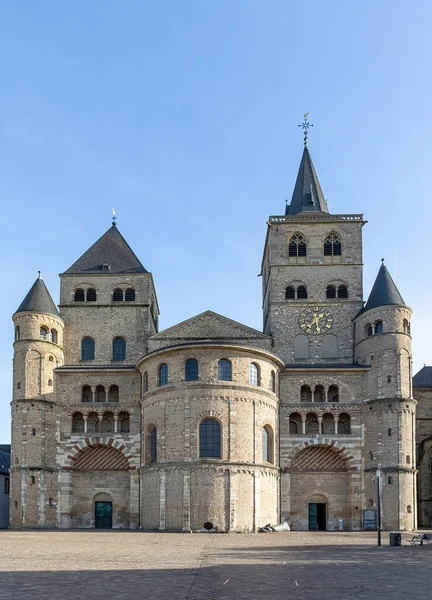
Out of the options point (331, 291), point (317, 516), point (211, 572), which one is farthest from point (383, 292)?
point (211, 572)

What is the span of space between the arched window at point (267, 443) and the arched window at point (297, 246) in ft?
54.1

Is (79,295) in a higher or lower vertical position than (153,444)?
higher

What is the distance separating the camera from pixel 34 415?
180ft

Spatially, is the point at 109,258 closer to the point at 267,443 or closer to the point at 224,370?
the point at 224,370

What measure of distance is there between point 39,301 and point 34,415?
8.64 m

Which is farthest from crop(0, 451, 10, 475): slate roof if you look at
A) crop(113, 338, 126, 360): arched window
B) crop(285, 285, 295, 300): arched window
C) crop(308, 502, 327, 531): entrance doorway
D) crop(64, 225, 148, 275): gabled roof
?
crop(285, 285, 295, 300): arched window

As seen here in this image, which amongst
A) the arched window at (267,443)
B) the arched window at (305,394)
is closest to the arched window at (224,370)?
the arched window at (267,443)

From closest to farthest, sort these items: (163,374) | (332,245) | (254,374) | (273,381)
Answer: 1. (254,374)
2. (163,374)
3. (273,381)
4. (332,245)

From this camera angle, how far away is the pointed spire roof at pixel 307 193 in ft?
216

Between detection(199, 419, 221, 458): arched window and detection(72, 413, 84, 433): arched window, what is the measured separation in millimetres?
11313

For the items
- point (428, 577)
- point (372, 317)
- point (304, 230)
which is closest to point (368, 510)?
point (372, 317)

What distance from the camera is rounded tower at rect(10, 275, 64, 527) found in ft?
176

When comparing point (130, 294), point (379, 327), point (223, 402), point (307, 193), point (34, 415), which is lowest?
point (34, 415)

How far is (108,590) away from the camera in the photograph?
1808 cm
